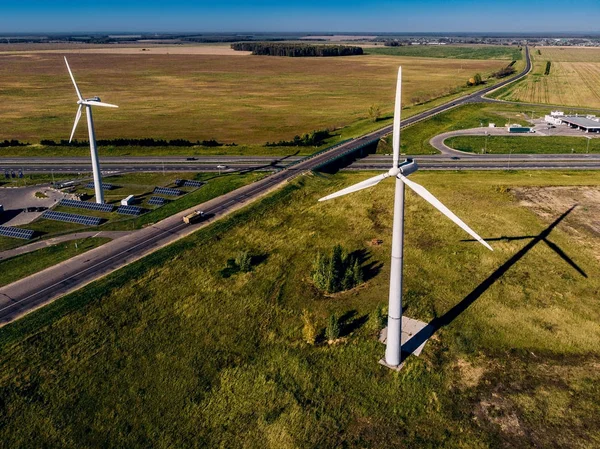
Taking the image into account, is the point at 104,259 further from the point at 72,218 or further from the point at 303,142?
the point at 303,142

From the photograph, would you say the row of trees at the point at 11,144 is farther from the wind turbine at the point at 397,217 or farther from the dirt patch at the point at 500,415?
the dirt patch at the point at 500,415

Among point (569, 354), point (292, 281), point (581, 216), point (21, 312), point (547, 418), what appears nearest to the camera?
point (547, 418)

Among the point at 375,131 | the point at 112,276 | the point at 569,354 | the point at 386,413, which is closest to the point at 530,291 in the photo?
the point at 569,354

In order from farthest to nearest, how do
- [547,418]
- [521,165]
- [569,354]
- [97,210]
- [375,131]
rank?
[375,131] → [521,165] → [97,210] → [569,354] → [547,418]

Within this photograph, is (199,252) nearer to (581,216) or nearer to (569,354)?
(569,354)

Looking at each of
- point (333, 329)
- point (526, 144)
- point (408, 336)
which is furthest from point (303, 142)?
point (408, 336)

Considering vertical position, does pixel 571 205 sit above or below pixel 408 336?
above
